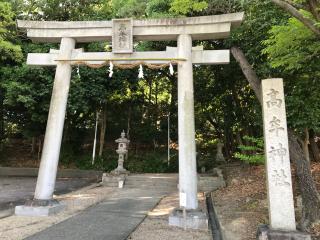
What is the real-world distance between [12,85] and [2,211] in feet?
26.0

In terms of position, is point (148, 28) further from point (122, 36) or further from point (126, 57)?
point (126, 57)

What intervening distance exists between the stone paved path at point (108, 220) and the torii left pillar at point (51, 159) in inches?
33.8

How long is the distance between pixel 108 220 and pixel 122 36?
4.53 m

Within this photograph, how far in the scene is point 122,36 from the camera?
8.17m

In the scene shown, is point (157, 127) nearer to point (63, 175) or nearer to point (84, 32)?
point (63, 175)

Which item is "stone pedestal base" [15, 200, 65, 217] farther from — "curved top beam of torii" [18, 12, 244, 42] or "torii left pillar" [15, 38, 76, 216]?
"curved top beam of torii" [18, 12, 244, 42]

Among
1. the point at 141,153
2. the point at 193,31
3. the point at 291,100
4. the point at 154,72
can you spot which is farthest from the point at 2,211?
the point at 154,72

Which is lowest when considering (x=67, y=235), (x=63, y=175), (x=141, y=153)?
(x=67, y=235)

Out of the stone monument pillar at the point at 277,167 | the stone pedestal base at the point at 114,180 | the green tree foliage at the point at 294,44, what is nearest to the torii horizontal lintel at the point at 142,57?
the green tree foliage at the point at 294,44

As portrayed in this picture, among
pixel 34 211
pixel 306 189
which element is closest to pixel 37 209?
pixel 34 211

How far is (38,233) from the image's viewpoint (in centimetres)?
587

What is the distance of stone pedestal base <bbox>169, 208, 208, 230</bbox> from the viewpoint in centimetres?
679

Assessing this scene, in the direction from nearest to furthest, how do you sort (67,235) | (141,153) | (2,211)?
(67,235) → (2,211) → (141,153)

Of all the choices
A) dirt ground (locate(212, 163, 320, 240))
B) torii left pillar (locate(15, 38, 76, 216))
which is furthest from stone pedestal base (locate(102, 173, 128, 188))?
torii left pillar (locate(15, 38, 76, 216))
